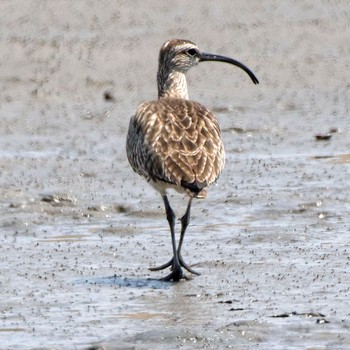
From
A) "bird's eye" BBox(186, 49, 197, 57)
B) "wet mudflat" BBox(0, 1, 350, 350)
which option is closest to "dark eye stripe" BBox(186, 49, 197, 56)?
"bird's eye" BBox(186, 49, 197, 57)

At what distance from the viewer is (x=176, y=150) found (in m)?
9.21

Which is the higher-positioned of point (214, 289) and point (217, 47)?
point (217, 47)

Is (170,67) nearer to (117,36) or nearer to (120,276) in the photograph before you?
(120,276)

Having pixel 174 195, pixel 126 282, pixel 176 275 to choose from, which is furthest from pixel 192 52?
pixel 126 282

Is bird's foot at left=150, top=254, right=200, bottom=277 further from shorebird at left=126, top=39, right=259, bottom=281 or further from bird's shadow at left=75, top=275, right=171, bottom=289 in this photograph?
bird's shadow at left=75, top=275, right=171, bottom=289

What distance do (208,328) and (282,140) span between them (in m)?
5.71

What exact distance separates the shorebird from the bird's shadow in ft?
0.35

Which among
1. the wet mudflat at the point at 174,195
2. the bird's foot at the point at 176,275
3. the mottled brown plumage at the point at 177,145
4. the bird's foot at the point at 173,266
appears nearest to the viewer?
the wet mudflat at the point at 174,195

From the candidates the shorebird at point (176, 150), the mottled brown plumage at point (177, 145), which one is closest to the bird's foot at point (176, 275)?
the shorebird at point (176, 150)

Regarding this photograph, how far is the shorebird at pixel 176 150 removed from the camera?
29.7 ft

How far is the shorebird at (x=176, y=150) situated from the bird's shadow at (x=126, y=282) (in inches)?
4.2

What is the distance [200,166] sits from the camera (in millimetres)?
9086

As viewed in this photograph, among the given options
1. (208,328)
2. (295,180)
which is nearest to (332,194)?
(295,180)

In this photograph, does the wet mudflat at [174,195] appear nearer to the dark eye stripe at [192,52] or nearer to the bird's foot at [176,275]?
the bird's foot at [176,275]
